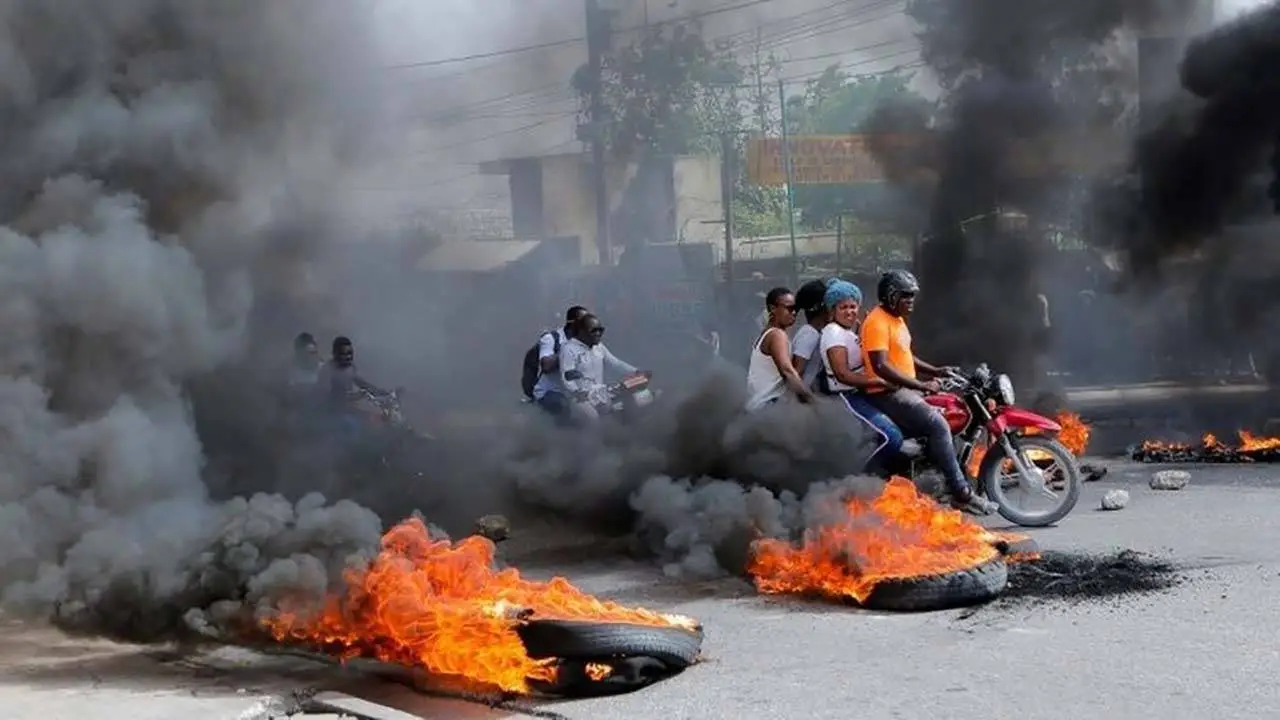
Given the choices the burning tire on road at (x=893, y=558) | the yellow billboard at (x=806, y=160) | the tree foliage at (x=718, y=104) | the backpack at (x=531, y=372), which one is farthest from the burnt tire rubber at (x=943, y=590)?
the yellow billboard at (x=806, y=160)

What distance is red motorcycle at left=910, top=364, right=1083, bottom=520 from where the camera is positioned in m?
9.05

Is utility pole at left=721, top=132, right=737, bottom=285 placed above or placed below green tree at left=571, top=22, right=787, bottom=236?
below

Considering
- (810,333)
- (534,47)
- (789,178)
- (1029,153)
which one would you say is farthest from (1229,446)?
(789,178)

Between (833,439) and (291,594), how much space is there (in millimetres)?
3396

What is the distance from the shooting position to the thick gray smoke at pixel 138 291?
657cm

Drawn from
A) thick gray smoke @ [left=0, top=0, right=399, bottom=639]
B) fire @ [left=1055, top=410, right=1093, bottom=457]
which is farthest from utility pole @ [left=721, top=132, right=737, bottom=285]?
thick gray smoke @ [left=0, top=0, right=399, bottom=639]

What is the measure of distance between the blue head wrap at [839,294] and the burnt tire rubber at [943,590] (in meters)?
2.26

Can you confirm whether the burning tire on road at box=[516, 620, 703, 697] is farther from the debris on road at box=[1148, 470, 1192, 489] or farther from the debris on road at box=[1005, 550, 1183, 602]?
the debris on road at box=[1148, 470, 1192, 489]

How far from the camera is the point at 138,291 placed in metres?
6.96

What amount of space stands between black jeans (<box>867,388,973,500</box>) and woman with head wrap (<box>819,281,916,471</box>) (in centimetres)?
6

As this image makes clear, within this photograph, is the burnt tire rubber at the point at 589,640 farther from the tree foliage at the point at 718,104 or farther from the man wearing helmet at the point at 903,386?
the tree foliage at the point at 718,104

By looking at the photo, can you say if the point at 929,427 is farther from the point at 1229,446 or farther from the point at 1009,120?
the point at 1009,120

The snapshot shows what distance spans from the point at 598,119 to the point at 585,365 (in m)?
8.75

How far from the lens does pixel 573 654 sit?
5.71 m
